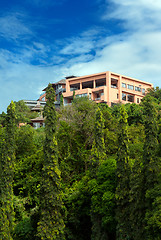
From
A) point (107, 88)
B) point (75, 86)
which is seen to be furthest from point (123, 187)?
point (75, 86)

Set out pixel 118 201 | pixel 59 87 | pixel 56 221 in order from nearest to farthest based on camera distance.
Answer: pixel 118 201, pixel 56 221, pixel 59 87

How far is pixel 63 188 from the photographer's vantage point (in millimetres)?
27422

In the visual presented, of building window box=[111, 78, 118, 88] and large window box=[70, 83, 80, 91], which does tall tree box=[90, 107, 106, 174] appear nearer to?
building window box=[111, 78, 118, 88]

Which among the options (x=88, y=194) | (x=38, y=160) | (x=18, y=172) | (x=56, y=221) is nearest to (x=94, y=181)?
(x=88, y=194)

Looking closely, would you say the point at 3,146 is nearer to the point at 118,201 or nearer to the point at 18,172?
the point at 18,172

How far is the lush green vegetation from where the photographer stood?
17656 millimetres

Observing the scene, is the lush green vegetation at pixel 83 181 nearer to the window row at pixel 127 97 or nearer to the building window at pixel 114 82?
the building window at pixel 114 82

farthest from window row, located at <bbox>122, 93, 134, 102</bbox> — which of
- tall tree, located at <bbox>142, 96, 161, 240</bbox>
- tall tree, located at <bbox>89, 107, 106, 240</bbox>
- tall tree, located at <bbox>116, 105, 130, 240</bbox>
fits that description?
tall tree, located at <bbox>142, 96, 161, 240</bbox>

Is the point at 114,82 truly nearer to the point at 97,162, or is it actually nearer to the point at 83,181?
the point at 97,162

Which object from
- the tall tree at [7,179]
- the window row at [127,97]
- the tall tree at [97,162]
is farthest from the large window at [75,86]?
the tall tree at [7,179]

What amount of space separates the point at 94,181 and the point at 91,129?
27.8 feet

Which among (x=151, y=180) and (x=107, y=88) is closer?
(x=151, y=180)

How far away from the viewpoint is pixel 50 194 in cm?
2327

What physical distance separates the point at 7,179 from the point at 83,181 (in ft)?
19.1
